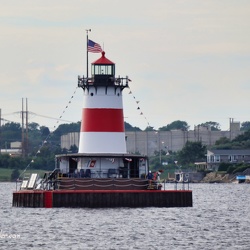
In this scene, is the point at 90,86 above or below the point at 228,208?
above

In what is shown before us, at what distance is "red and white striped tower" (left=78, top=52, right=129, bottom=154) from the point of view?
82125 millimetres

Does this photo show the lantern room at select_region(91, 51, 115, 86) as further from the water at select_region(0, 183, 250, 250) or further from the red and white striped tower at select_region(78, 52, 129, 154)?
the water at select_region(0, 183, 250, 250)

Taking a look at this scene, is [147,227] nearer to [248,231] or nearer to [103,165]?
[248,231]

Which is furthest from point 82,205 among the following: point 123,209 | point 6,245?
point 6,245

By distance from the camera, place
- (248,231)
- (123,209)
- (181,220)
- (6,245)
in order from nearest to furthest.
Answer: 1. (6,245)
2. (248,231)
3. (181,220)
4. (123,209)

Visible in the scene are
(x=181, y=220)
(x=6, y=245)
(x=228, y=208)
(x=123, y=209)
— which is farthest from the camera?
(x=228, y=208)

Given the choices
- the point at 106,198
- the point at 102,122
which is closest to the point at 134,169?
the point at 102,122

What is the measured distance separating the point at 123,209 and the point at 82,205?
2611 millimetres


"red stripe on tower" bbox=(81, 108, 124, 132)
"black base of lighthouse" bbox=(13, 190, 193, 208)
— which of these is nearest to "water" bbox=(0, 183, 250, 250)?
"black base of lighthouse" bbox=(13, 190, 193, 208)

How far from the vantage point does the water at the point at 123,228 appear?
5866 centimetres

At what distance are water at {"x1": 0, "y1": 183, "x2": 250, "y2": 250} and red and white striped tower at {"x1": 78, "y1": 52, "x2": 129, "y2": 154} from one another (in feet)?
20.3

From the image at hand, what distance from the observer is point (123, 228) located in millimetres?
66125

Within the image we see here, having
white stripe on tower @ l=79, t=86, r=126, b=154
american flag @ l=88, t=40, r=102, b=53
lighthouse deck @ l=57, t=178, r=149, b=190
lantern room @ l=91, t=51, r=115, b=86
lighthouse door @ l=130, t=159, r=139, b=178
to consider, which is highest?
american flag @ l=88, t=40, r=102, b=53

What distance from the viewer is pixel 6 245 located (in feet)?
190
